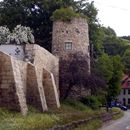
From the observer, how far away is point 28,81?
2920 cm

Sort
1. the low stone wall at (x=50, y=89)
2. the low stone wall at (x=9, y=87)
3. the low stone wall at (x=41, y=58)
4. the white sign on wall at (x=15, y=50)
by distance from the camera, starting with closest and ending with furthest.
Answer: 1. the low stone wall at (x=9, y=87)
2. the low stone wall at (x=41, y=58)
3. the white sign on wall at (x=15, y=50)
4. the low stone wall at (x=50, y=89)

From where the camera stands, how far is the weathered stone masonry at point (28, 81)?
2461 centimetres

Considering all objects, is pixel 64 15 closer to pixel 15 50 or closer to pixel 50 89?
pixel 15 50

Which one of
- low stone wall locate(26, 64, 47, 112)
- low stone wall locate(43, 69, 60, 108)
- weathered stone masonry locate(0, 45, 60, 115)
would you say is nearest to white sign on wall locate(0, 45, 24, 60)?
weathered stone masonry locate(0, 45, 60, 115)

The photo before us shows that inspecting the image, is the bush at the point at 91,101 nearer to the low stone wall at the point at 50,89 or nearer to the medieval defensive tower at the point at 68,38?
the medieval defensive tower at the point at 68,38

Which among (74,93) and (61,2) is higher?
(61,2)

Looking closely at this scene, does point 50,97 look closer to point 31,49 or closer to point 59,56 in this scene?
point 31,49

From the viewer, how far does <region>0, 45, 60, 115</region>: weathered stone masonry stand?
24.6m

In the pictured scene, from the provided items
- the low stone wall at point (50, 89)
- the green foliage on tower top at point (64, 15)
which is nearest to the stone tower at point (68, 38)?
the green foliage on tower top at point (64, 15)

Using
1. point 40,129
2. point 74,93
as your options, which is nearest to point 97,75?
point 74,93

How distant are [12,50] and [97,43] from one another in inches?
835

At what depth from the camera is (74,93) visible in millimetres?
42094

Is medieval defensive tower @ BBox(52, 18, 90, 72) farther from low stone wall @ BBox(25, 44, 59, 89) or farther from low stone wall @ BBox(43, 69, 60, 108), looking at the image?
low stone wall @ BBox(43, 69, 60, 108)

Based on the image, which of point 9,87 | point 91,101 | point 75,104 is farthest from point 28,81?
point 91,101
